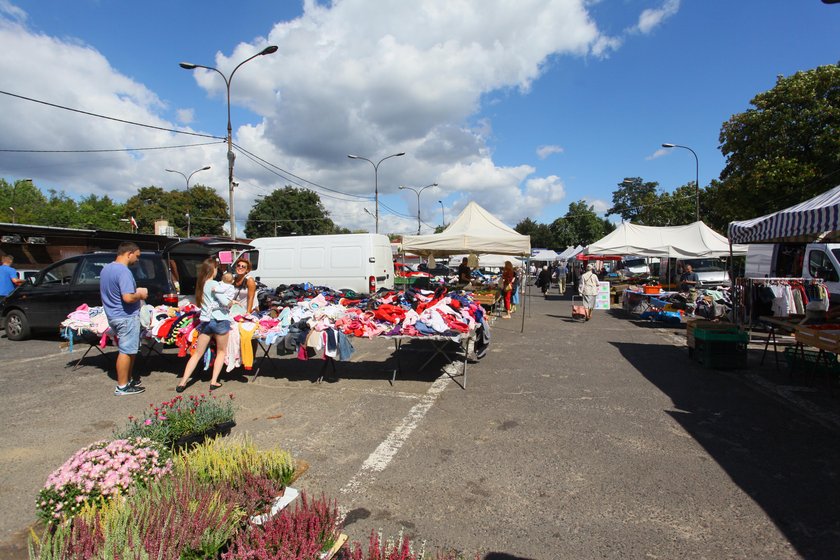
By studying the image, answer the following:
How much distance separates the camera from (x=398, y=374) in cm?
654

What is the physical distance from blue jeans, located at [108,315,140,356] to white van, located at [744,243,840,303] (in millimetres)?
13841

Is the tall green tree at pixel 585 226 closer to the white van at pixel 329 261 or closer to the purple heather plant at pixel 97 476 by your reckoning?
the white van at pixel 329 261

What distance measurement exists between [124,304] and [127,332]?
35 cm

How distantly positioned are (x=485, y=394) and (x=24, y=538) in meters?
4.32

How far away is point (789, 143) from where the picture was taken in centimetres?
2061

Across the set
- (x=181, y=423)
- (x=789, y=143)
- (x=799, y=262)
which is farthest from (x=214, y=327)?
(x=789, y=143)

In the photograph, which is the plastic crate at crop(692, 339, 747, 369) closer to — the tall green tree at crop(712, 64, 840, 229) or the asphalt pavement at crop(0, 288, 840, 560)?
the asphalt pavement at crop(0, 288, 840, 560)

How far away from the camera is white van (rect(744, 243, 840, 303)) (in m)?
10.8

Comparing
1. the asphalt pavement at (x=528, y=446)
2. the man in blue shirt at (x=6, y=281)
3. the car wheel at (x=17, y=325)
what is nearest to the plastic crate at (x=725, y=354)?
the asphalt pavement at (x=528, y=446)

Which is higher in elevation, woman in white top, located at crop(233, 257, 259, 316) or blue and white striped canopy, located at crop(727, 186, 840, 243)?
blue and white striped canopy, located at crop(727, 186, 840, 243)

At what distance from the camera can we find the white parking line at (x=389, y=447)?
337 cm

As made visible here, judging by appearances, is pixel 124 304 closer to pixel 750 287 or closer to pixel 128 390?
pixel 128 390

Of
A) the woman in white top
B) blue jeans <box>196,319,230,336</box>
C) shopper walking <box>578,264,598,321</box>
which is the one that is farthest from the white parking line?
shopper walking <box>578,264,598,321</box>

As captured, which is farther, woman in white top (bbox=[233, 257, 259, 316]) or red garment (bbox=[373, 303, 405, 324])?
woman in white top (bbox=[233, 257, 259, 316])
